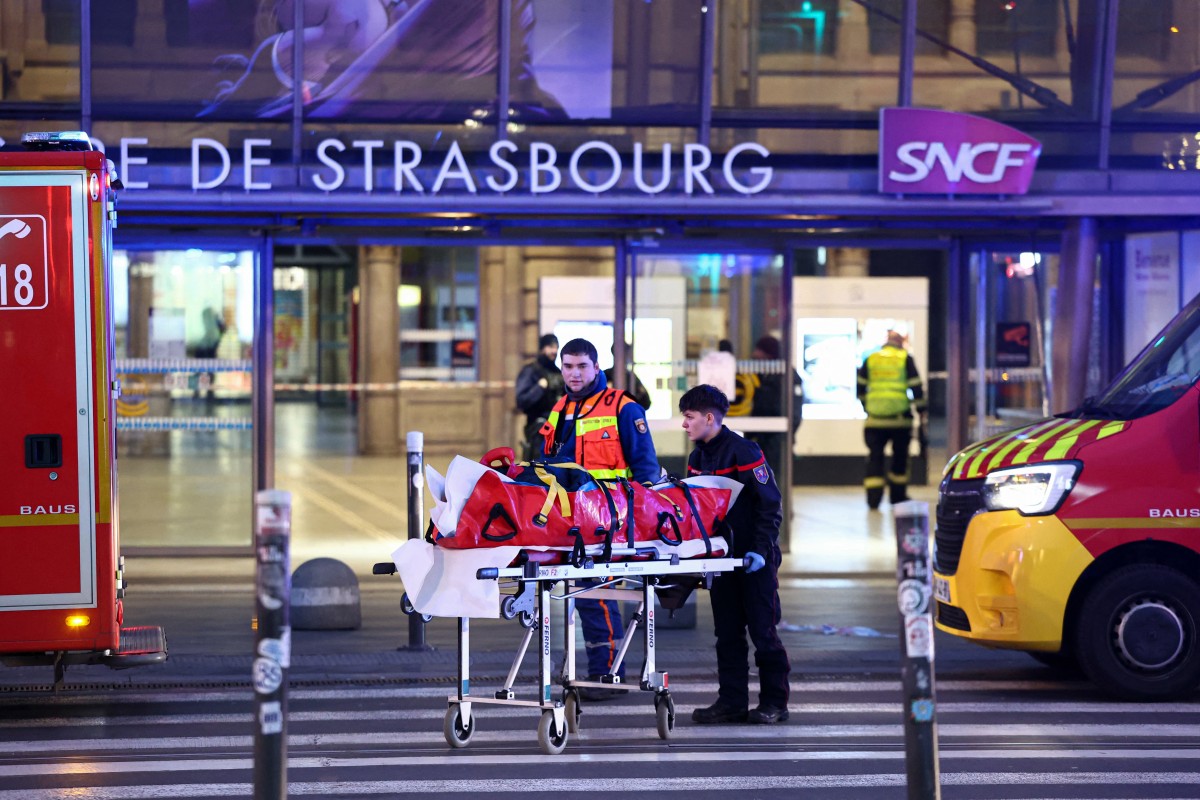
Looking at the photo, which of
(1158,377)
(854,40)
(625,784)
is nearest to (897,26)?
(854,40)

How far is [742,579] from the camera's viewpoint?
27.2 ft

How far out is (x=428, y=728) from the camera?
829cm

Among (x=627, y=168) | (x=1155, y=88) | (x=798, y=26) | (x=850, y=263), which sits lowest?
(x=850, y=263)

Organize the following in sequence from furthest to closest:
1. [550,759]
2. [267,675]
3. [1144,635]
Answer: [1144,635], [550,759], [267,675]

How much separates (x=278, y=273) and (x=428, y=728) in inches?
933

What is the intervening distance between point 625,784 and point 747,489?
1.76 metres

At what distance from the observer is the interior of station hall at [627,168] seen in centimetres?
1402

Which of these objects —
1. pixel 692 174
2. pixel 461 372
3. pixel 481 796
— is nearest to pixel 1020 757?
pixel 481 796

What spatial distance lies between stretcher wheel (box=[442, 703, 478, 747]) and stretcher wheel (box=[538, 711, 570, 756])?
0.36 meters

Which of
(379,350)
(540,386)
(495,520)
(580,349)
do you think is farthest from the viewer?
(379,350)

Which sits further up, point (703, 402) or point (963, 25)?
point (963, 25)

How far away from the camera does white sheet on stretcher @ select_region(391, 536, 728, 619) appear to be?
7180mm

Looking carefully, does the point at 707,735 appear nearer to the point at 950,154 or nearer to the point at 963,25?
the point at 950,154

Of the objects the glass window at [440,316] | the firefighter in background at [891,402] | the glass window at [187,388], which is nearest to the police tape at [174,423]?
the glass window at [187,388]
